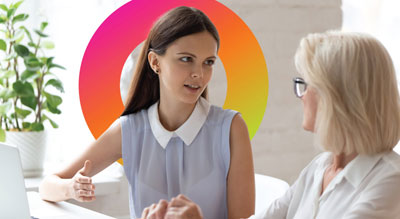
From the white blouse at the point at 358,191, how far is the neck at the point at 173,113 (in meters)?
0.54

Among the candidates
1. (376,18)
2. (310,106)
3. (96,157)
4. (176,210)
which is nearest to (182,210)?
(176,210)

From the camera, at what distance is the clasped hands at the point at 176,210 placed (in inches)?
37.5

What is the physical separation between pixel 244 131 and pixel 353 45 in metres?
0.62

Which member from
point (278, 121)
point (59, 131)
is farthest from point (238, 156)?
point (59, 131)

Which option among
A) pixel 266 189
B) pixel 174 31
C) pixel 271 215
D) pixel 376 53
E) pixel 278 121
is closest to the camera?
pixel 376 53

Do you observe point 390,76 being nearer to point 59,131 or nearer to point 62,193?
point 62,193

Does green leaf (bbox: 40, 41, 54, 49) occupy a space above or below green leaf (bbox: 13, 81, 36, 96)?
above

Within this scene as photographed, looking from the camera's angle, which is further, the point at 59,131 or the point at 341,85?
the point at 59,131

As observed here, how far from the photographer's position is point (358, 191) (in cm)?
87

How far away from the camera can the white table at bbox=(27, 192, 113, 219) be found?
52.1 inches

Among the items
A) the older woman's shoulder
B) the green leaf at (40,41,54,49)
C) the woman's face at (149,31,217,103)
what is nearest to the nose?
the woman's face at (149,31,217,103)

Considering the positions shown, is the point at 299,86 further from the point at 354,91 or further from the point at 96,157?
the point at 96,157

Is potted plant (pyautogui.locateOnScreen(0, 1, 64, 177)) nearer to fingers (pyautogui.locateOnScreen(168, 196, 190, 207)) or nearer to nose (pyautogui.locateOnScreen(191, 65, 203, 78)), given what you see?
nose (pyautogui.locateOnScreen(191, 65, 203, 78))

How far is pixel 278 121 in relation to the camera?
2230mm
